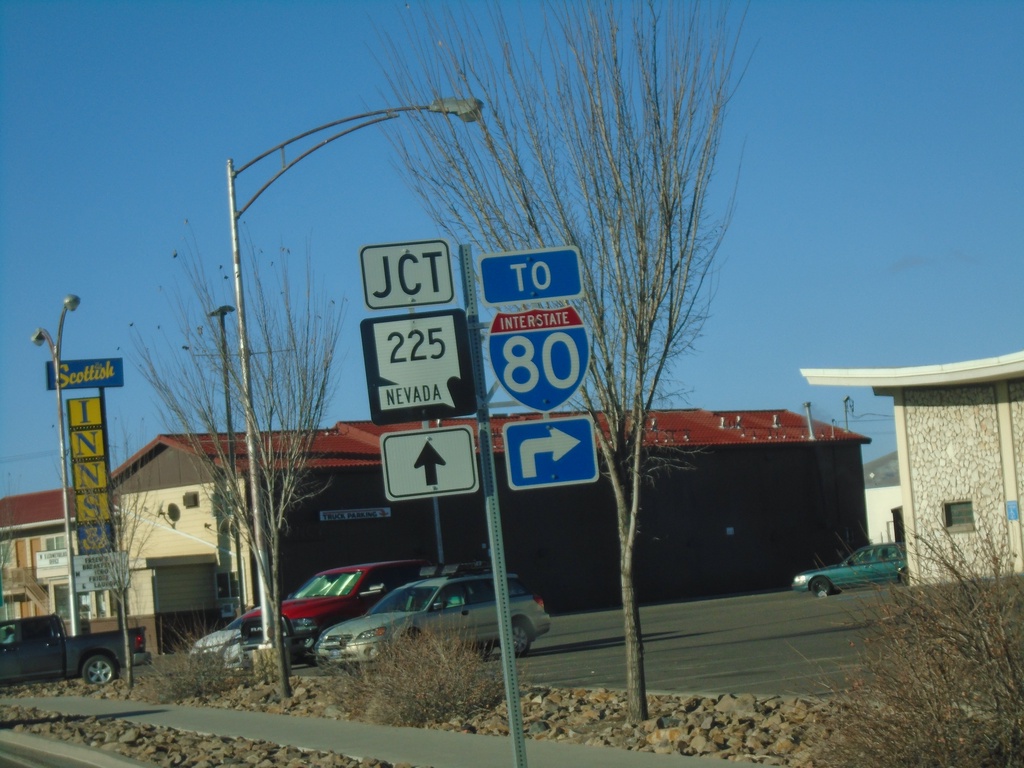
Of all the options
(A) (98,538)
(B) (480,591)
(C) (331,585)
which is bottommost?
(C) (331,585)

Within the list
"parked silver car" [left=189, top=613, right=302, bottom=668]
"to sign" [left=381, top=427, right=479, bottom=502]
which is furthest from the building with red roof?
"to sign" [left=381, top=427, right=479, bottom=502]

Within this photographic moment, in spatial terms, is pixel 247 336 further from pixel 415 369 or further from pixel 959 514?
pixel 959 514

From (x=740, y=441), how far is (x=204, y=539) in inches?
835

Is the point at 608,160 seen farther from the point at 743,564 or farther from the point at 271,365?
the point at 743,564

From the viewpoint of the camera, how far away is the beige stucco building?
25312 mm

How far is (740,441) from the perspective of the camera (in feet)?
154

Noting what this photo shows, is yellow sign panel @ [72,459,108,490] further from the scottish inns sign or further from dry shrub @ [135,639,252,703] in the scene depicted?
dry shrub @ [135,639,252,703]

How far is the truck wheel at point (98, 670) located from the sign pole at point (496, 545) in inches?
810

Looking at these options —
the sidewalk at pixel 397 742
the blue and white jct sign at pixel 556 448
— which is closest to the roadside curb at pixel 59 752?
the sidewalk at pixel 397 742

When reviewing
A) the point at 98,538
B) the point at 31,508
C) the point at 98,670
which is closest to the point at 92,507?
the point at 98,538

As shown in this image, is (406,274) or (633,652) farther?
(633,652)

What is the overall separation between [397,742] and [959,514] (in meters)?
19.1

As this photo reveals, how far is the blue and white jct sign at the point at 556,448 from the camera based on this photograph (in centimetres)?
659

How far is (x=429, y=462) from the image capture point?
6398 millimetres
